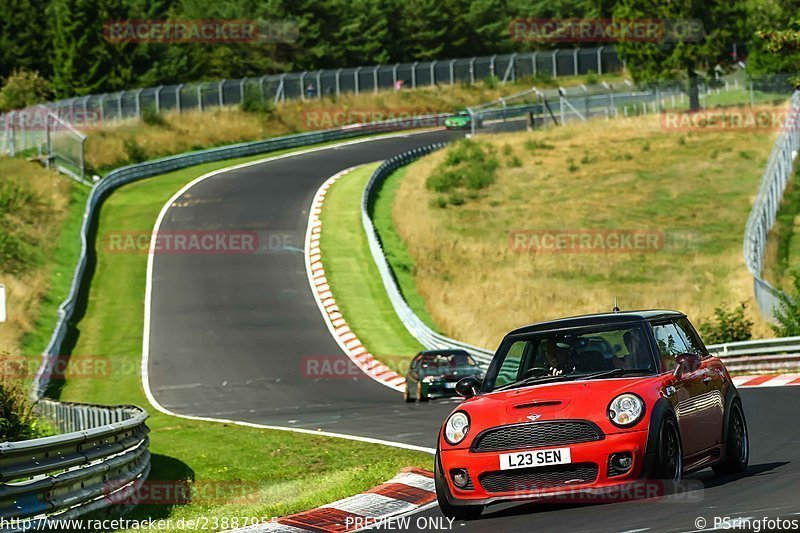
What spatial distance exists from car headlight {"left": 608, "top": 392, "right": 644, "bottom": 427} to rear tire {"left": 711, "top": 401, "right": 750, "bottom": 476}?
2.05 metres

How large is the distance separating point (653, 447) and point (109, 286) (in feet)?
110

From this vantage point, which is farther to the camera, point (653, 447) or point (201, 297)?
point (201, 297)

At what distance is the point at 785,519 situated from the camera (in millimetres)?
7832

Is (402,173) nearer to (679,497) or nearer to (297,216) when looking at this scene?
(297,216)

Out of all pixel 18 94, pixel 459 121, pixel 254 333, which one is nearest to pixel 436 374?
pixel 254 333

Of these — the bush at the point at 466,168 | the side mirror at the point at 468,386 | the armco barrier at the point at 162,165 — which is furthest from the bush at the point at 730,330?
the bush at the point at 466,168

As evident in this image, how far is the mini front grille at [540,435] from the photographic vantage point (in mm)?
9252

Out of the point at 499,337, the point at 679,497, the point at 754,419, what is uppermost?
the point at 679,497

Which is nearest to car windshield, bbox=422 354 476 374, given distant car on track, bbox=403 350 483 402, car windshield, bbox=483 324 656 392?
distant car on track, bbox=403 350 483 402

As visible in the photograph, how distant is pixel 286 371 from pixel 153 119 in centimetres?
3634

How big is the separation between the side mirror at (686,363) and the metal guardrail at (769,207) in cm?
1938

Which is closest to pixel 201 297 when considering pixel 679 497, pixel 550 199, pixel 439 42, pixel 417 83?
pixel 550 199

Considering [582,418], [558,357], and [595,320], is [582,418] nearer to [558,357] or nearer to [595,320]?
[558,357]

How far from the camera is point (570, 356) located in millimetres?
10367
